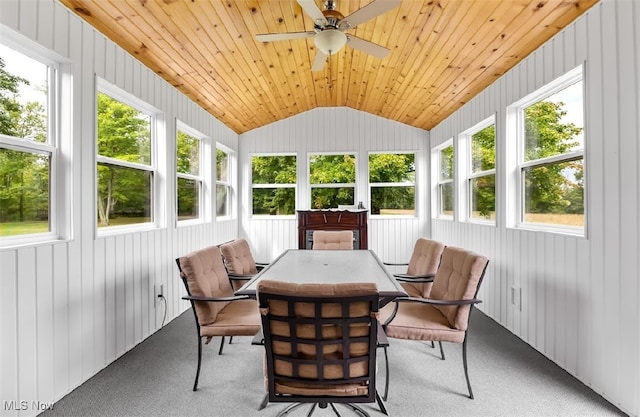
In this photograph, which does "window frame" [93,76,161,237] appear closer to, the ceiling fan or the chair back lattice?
the ceiling fan

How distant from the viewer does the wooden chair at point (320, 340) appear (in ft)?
4.48

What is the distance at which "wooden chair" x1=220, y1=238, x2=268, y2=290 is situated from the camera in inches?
110

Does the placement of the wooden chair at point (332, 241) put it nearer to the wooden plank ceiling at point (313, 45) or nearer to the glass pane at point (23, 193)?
the wooden plank ceiling at point (313, 45)

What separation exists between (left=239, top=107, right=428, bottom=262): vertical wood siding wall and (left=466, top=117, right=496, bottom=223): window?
1447mm

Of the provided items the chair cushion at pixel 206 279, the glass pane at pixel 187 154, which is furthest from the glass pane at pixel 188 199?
the chair cushion at pixel 206 279

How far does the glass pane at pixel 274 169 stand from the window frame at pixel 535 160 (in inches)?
143

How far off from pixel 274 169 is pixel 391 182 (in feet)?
7.09

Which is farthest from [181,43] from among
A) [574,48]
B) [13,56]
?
[574,48]

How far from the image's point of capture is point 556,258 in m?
2.53

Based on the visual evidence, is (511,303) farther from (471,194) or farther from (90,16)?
(90,16)

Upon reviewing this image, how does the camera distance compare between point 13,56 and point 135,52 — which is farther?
point 135,52

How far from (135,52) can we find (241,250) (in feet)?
6.46

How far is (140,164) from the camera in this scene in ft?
10.5

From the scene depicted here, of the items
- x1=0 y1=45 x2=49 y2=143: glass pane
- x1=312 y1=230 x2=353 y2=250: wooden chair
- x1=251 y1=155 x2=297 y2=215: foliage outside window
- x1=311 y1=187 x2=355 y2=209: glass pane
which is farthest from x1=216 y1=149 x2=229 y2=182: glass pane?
x1=0 y1=45 x2=49 y2=143: glass pane
